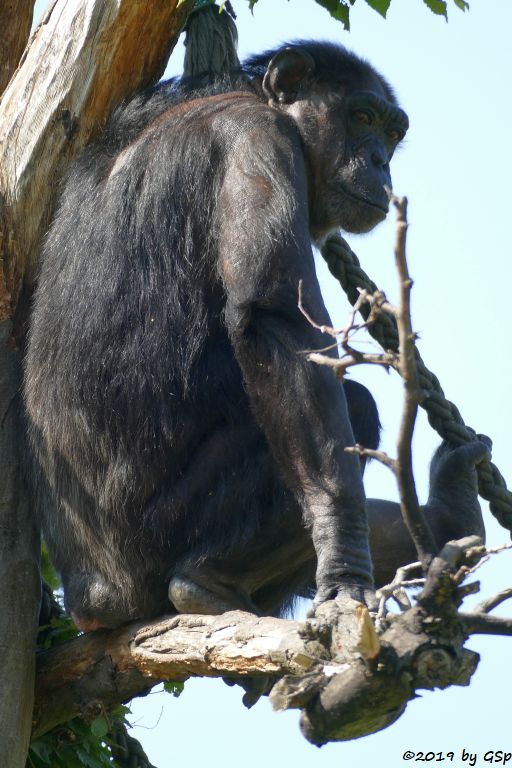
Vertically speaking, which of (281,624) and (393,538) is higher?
(393,538)

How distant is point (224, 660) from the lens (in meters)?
4.38

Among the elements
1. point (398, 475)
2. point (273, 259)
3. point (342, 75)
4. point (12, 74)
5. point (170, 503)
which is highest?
point (12, 74)

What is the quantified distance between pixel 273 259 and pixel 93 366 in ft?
3.24

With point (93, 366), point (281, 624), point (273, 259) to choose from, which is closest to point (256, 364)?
point (273, 259)

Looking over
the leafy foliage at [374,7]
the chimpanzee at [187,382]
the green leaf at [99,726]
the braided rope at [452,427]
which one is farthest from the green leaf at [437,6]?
the green leaf at [99,726]

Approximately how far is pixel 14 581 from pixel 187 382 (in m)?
1.34

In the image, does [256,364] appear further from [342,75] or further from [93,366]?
[342,75]

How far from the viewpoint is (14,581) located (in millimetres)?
5598

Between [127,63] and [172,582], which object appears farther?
[127,63]

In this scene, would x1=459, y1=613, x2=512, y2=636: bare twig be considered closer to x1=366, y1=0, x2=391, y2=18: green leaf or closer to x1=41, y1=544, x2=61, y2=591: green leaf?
x1=41, y1=544, x2=61, y2=591: green leaf

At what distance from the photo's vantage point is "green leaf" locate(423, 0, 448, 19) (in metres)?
5.92

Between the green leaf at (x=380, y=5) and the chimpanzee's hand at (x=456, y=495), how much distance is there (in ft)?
7.57

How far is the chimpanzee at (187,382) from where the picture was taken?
16.2ft

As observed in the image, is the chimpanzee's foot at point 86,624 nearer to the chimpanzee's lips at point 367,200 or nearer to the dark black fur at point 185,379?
the dark black fur at point 185,379
